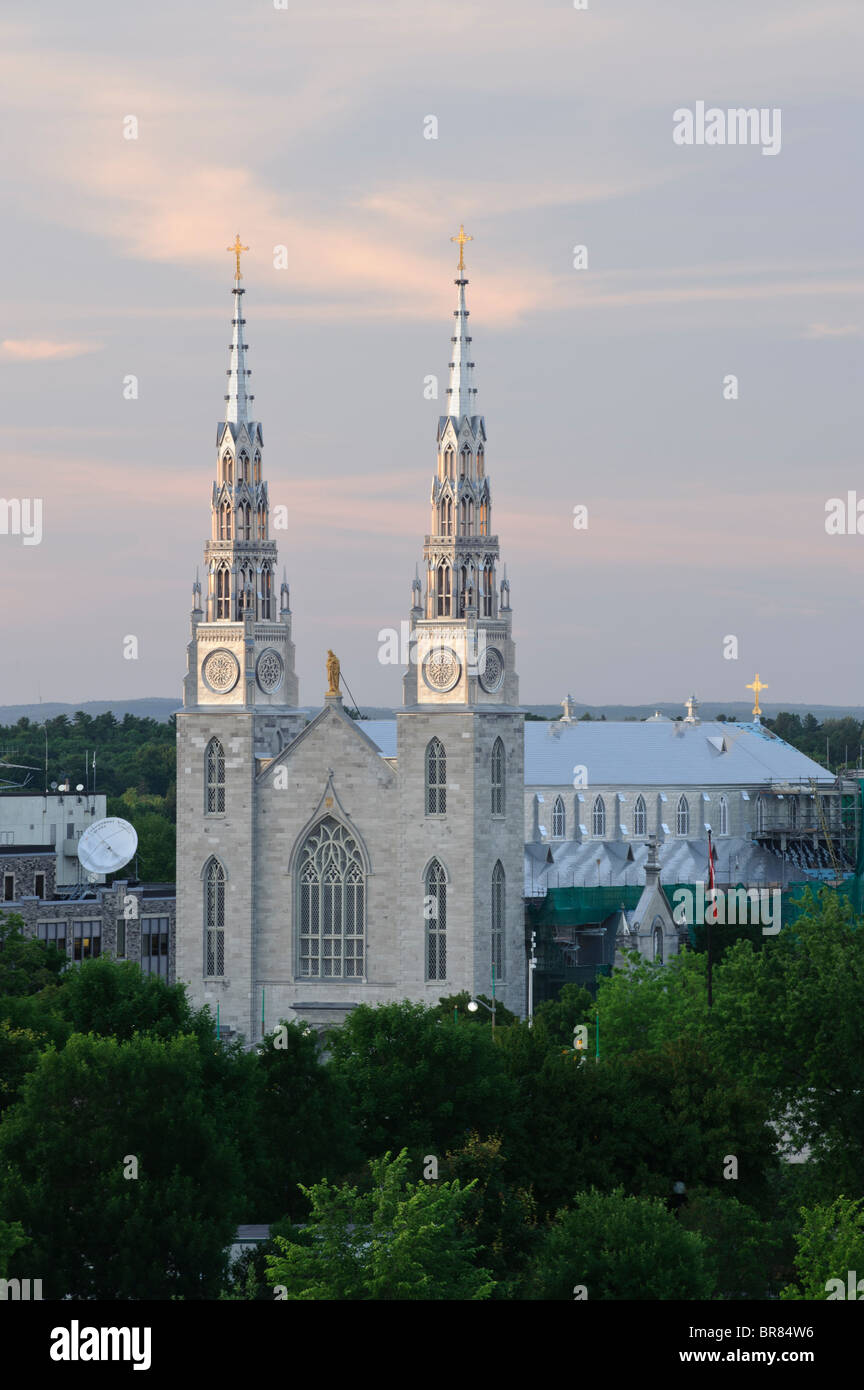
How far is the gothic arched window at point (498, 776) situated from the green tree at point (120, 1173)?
4320 cm

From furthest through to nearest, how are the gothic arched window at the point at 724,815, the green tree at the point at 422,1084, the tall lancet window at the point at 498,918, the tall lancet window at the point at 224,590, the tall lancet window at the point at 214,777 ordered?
the gothic arched window at the point at 724,815, the tall lancet window at the point at 224,590, the tall lancet window at the point at 214,777, the tall lancet window at the point at 498,918, the green tree at the point at 422,1084

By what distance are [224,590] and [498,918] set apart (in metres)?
19.1

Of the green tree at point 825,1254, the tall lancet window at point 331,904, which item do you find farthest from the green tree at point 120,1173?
the tall lancet window at point 331,904

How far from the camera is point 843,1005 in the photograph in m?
58.4

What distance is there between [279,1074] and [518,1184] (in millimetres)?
6614

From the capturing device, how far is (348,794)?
324 ft

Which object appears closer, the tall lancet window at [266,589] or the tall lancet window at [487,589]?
the tall lancet window at [487,589]

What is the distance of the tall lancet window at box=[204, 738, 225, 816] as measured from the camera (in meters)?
102

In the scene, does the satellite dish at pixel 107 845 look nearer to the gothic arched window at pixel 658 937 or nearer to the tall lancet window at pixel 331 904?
the tall lancet window at pixel 331 904

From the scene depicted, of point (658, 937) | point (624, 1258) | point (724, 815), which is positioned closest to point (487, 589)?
point (658, 937)

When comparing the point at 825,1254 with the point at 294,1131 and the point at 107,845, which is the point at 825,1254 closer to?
the point at 294,1131

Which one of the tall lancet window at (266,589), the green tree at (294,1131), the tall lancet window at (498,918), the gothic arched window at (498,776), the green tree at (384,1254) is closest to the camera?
the green tree at (384,1254)

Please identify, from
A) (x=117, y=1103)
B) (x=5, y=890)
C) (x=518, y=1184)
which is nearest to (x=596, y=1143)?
(x=518, y=1184)

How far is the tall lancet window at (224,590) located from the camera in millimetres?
103250
